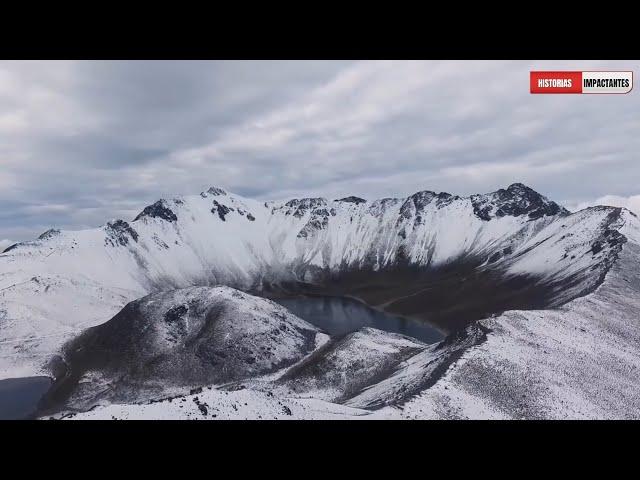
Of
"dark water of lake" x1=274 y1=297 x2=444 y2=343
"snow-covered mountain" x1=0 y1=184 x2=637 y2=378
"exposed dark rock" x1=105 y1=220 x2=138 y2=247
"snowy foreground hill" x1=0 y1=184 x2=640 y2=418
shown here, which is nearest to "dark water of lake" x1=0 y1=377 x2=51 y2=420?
"snowy foreground hill" x1=0 y1=184 x2=640 y2=418

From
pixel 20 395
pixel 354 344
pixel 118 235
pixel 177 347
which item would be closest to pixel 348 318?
pixel 354 344

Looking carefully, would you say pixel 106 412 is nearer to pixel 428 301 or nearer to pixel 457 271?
pixel 428 301

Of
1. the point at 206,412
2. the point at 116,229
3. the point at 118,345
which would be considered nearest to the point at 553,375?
the point at 206,412

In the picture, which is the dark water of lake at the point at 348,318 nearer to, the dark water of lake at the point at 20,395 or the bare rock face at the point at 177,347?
the bare rock face at the point at 177,347

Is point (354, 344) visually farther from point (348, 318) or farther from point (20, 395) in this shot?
point (348, 318)

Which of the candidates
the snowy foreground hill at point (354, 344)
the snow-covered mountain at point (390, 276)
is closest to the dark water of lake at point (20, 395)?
the snowy foreground hill at point (354, 344)

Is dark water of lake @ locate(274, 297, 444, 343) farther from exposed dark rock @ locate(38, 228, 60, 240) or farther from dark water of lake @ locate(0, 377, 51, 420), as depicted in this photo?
exposed dark rock @ locate(38, 228, 60, 240)

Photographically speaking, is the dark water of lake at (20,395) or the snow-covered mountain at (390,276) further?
the snow-covered mountain at (390,276)
